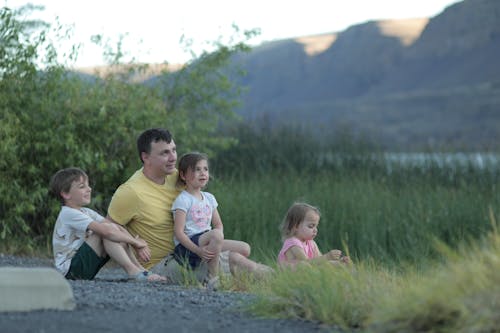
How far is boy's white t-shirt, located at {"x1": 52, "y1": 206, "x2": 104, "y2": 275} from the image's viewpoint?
5.94 m

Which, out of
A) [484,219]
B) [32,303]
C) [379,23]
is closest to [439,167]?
[484,219]

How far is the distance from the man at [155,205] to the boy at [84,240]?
0.46 ft

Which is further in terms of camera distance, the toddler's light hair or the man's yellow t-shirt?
the toddler's light hair

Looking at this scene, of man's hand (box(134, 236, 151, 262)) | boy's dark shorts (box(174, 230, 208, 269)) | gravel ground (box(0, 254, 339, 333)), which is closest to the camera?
gravel ground (box(0, 254, 339, 333))

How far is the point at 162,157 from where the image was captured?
19.9 ft

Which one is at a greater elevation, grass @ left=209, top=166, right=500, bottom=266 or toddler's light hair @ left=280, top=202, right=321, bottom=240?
toddler's light hair @ left=280, top=202, right=321, bottom=240

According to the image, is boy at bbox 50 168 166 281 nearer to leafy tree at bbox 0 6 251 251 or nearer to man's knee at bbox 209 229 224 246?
man's knee at bbox 209 229 224 246

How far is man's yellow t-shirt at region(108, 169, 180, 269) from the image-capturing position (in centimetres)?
607

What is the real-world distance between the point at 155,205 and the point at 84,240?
528 mm

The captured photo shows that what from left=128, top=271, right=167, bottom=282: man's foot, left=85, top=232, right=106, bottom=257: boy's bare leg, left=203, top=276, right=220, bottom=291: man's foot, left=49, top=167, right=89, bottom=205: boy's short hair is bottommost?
left=203, top=276, right=220, bottom=291: man's foot

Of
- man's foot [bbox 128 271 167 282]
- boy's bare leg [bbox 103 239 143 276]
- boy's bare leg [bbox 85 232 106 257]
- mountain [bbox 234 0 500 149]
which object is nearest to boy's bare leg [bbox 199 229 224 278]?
man's foot [bbox 128 271 167 282]

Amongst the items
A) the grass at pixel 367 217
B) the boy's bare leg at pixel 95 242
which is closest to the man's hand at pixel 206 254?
the boy's bare leg at pixel 95 242

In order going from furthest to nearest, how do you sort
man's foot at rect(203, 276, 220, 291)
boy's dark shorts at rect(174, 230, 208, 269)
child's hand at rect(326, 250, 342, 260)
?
boy's dark shorts at rect(174, 230, 208, 269), child's hand at rect(326, 250, 342, 260), man's foot at rect(203, 276, 220, 291)

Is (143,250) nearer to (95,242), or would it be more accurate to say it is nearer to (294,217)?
(95,242)
